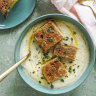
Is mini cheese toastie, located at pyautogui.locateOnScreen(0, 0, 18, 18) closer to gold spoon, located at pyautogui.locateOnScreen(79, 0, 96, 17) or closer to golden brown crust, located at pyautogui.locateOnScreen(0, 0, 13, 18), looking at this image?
golden brown crust, located at pyautogui.locateOnScreen(0, 0, 13, 18)

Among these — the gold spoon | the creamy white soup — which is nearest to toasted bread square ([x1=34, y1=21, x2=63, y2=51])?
the creamy white soup

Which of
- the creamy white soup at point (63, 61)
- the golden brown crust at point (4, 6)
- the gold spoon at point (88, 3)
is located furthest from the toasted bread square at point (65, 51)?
the golden brown crust at point (4, 6)

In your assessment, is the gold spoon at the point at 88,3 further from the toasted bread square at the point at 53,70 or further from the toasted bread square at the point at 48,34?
the toasted bread square at the point at 53,70

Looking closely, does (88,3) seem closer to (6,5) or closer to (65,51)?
(65,51)

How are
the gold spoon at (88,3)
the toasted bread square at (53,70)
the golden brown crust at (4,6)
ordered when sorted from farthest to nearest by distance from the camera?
the golden brown crust at (4,6)
the gold spoon at (88,3)
the toasted bread square at (53,70)

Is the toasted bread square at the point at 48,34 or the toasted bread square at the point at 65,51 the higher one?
the toasted bread square at the point at 48,34

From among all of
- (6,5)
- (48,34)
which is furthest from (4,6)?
(48,34)
